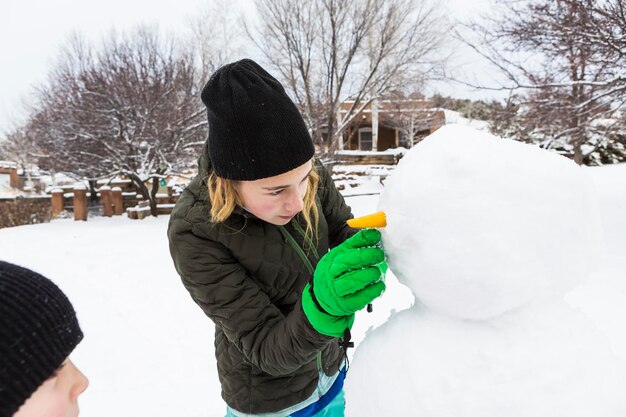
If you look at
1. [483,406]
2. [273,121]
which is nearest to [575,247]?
[483,406]

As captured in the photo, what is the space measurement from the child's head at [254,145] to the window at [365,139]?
910 inches

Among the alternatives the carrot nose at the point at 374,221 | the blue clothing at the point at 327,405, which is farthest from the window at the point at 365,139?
the carrot nose at the point at 374,221

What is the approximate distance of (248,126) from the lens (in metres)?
1.14

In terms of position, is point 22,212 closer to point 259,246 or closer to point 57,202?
point 57,202

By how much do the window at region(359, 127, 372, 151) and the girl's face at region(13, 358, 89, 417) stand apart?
23.6 metres

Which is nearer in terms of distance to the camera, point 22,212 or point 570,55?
point 570,55

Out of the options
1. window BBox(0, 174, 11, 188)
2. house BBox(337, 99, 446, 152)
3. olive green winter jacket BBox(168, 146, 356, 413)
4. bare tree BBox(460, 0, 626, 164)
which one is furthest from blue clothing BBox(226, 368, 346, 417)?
window BBox(0, 174, 11, 188)

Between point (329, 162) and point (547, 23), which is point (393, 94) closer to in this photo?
point (329, 162)

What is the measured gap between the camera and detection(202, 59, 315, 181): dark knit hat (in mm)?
1125

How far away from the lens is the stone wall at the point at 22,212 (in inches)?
389

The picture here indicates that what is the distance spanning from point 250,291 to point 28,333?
558mm

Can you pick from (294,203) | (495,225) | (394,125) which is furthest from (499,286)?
(394,125)

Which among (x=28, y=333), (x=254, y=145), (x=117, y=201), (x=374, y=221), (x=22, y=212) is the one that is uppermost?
(x=254, y=145)

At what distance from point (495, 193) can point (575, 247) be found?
21cm
